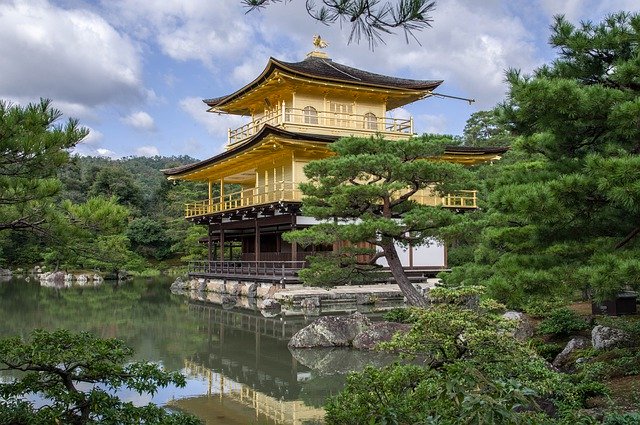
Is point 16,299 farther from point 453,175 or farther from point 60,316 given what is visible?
point 453,175

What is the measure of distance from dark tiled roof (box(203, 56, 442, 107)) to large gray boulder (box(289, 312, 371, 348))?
10976 mm

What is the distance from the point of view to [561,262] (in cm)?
560

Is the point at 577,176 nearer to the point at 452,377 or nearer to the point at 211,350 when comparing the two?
the point at 452,377

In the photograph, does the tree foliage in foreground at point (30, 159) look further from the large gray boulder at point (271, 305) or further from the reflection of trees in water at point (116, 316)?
the large gray boulder at point (271, 305)

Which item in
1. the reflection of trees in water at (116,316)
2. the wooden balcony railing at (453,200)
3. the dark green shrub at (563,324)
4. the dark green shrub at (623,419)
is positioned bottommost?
the reflection of trees in water at (116,316)

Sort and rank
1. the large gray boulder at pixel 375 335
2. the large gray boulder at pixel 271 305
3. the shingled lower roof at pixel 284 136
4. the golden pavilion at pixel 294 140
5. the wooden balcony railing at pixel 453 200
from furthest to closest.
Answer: the wooden balcony railing at pixel 453 200, the golden pavilion at pixel 294 140, the shingled lower roof at pixel 284 136, the large gray boulder at pixel 271 305, the large gray boulder at pixel 375 335

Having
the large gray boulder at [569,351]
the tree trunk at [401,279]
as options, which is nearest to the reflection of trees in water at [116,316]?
the tree trunk at [401,279]

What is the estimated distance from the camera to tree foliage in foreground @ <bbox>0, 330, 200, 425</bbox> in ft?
12.3

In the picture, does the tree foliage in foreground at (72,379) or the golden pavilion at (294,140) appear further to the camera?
the golden pavilion at (294,140)

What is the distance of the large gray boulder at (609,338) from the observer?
7.23 m

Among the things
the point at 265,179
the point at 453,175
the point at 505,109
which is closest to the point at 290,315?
the point at 453,175

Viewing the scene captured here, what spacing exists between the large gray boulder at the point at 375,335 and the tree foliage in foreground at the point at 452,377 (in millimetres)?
4327

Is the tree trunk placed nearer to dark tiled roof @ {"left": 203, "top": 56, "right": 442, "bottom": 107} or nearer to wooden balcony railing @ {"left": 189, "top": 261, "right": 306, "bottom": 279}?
wooden balcony railing @ {"left": 189, "top": 261, "right": 306, "bottom": 279}

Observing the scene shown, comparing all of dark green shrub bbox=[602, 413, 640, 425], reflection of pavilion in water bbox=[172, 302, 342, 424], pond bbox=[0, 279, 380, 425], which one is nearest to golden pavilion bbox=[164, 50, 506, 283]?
pond bbox=[0, 279, 380, 425]
